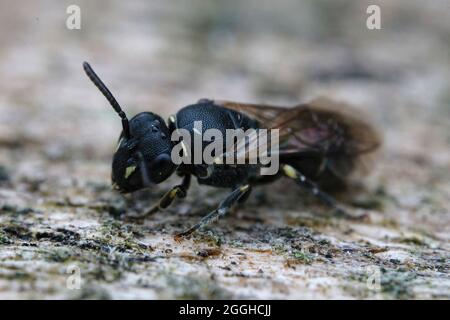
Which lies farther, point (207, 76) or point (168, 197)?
point (207, 76)

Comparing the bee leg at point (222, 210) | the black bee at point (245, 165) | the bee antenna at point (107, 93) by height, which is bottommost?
the bee leg at point (222, 210)

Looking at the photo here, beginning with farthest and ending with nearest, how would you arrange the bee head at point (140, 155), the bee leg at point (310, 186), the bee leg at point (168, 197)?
the bee leg at point (310, 186) < the bee leg at point (168, 197) < the bee head at point (140, 155)

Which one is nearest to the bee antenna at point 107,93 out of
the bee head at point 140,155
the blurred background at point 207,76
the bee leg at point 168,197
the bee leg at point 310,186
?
the bee head at point 140,155

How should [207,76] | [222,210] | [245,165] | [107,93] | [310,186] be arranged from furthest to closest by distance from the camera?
[207,76]
[310,186]
[245,165]
[222,210]
[107,93]

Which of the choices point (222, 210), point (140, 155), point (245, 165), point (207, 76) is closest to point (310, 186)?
point (245, 165)

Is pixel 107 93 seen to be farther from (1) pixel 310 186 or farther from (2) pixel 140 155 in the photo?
(1) pixel 310 186

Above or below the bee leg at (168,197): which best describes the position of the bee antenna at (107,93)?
above

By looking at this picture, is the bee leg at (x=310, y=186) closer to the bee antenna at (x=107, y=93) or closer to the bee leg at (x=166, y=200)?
the bee leg at (x=166, y=200)

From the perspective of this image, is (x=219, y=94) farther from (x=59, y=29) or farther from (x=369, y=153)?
(x=59, y=29)
